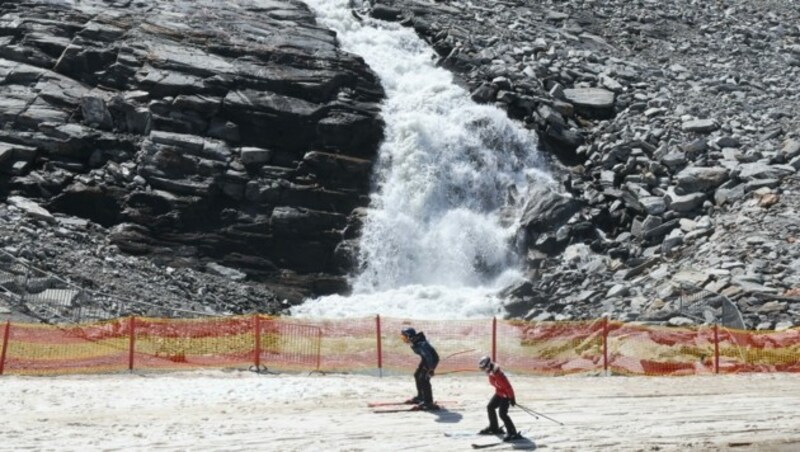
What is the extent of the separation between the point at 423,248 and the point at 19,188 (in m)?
15.6

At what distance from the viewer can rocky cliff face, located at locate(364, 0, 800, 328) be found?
30.8 m

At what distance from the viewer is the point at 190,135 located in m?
38.4

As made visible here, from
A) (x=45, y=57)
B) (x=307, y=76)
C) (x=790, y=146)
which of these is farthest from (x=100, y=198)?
(x=790, y=146)

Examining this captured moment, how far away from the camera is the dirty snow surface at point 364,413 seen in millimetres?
16686

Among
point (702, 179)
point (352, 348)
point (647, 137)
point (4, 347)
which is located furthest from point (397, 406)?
point (647, 137)

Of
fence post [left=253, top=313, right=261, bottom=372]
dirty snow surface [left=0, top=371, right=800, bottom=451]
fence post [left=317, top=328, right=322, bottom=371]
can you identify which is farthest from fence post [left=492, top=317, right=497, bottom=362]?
fence post [left=253, top=313, right=261, bottom=372]

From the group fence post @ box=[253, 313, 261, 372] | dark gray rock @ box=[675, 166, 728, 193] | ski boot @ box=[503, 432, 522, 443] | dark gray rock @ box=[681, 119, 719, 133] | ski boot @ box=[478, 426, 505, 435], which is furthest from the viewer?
dark gray rock @ box=[681, 119, 719, 133]

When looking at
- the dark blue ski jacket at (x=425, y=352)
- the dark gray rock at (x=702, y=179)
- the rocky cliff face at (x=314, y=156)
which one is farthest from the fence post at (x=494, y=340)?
the dark gray rock at (x=702, y=179)

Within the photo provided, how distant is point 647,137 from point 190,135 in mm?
18876

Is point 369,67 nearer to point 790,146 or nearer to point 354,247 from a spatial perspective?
point 354,247

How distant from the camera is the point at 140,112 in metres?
38.6

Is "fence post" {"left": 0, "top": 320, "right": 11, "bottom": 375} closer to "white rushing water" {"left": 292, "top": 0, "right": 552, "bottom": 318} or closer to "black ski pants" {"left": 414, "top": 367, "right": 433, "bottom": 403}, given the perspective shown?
"black ski pants" {"left": 414, "top": 367, "right": 433, "bottom": 403}

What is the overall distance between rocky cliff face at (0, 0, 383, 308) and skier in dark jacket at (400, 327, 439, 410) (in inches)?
668

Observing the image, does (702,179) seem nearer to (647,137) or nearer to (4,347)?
(647,137)
